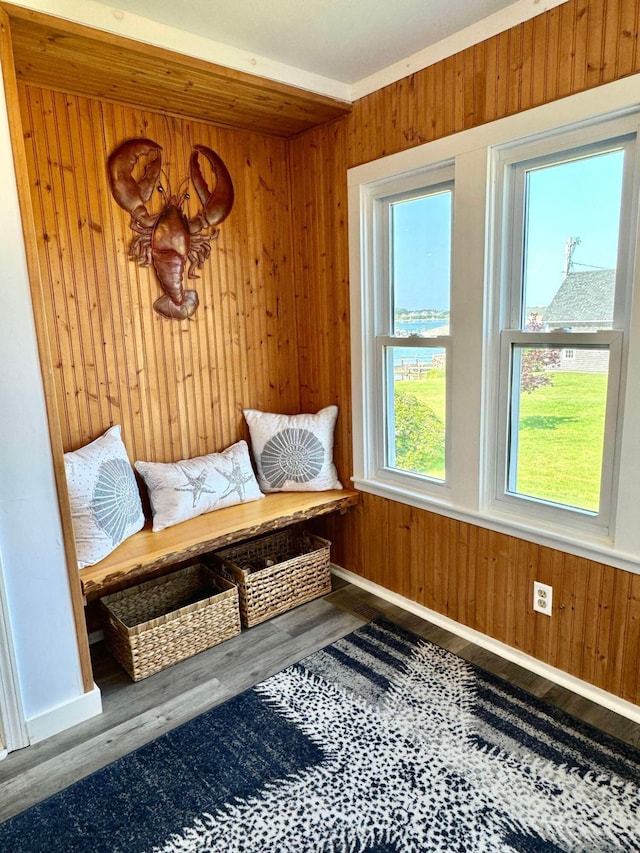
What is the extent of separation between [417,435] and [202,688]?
58.8 inches

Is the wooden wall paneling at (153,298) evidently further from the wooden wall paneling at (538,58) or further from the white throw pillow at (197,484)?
the wooden wall paneling at (538,58)

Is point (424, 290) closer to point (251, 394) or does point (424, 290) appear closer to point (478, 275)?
point (478, 275)

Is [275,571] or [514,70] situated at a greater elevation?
[514,70]

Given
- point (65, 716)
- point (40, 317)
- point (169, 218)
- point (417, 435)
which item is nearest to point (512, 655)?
point (417, 435)

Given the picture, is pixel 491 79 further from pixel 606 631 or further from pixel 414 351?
pixel 606 631

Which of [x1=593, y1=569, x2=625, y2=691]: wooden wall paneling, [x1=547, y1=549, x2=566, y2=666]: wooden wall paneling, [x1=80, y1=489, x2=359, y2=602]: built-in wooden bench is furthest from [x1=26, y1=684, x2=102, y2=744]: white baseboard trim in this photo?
[x1=593, y1=569, x2=625, y2=691]: wooden wall paneling

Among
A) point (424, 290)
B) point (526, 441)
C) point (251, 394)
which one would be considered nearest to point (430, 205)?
point (424, 290)

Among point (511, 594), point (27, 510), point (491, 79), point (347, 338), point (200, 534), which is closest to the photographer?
point (27, 510)

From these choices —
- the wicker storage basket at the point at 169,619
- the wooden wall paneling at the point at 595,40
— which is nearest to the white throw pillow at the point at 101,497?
the wicker storage basket at the point at 169,619

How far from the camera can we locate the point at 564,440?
215 centimetres

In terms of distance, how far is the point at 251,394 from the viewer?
310cm

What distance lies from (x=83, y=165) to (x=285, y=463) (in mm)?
1677

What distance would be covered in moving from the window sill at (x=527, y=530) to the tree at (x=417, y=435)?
15 cm

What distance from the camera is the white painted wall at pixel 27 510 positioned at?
1.80 m
